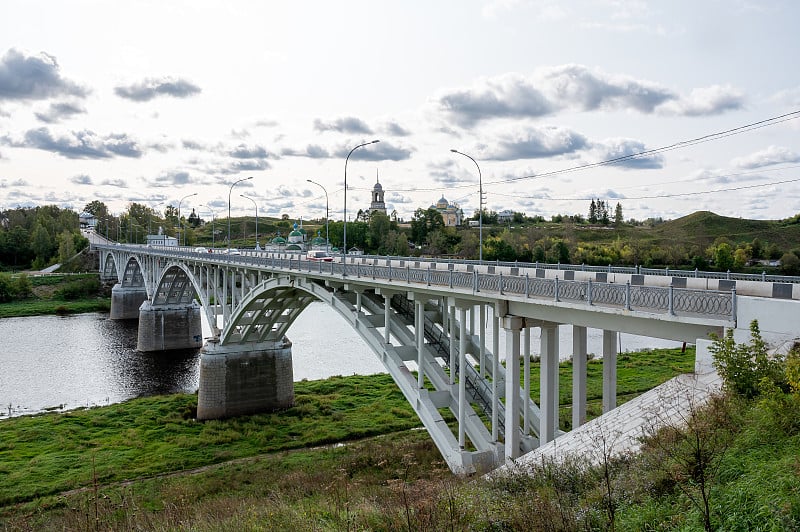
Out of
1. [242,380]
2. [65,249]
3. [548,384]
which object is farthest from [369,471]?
[65,249]

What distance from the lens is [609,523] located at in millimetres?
7129

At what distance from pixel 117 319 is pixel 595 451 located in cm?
7541

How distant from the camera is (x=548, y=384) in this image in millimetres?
13703

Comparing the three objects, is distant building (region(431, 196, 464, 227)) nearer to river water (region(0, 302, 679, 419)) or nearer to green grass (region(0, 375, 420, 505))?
river water (region(0, 302, 679, 419))

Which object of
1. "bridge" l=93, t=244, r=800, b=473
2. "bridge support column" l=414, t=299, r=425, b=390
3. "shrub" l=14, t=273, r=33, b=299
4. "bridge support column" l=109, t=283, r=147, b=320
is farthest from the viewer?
"shrub" l=14, t=273, r=33, b=299

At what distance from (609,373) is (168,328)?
163 feet

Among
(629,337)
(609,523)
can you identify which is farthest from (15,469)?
(629,337)

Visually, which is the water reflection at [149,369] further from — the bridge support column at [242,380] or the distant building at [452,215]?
the distant building at [452,215]

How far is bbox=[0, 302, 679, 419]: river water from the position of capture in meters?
38.5

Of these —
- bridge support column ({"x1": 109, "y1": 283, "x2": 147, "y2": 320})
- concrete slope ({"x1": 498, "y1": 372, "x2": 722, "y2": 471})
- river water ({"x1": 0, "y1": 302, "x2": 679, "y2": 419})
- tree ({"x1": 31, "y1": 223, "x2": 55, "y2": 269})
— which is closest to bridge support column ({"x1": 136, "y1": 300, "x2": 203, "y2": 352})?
river water ({"x1": 0, "y1": 302, "x2": 679, "y2": 419})

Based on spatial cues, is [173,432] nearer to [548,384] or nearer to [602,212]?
[548,384]

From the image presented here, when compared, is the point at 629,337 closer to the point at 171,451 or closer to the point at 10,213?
the point at 171,451

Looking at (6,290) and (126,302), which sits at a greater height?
(6,290)

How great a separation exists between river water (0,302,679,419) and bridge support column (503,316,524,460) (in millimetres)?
28735
